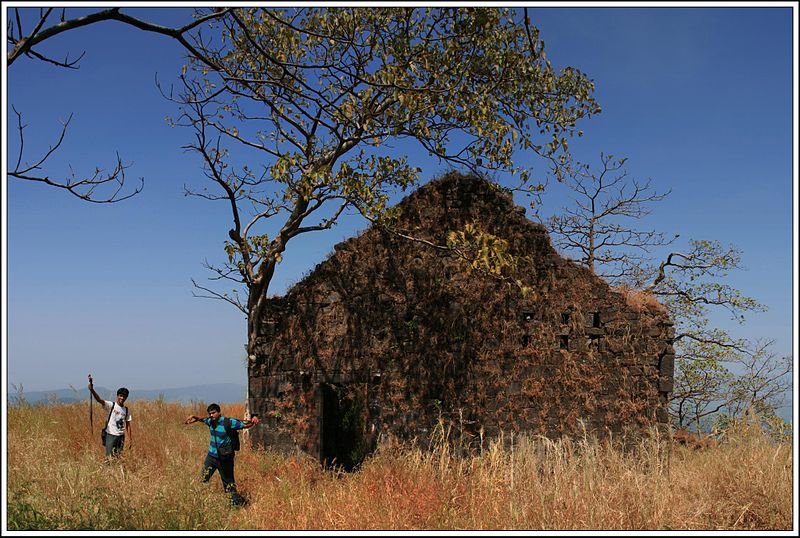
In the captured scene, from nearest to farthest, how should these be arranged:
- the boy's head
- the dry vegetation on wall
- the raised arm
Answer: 1. the dry vegetation on wall
2. the boy's head
3. the raised arm

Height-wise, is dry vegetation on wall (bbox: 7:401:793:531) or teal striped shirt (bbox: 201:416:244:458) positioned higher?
teal striped shirt (bbox: 201:416:244:458)

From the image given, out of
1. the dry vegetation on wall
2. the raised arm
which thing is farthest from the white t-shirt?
the dry vegetation on wall

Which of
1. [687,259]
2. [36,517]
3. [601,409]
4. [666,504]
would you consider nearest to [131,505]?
[36,517]

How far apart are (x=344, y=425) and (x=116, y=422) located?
13.8 feet

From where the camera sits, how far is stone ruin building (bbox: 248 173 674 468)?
38.2 ft

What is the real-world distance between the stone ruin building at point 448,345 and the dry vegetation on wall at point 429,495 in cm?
140

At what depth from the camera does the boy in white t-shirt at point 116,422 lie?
1094cm

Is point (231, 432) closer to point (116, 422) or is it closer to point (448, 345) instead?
point (116, 422)

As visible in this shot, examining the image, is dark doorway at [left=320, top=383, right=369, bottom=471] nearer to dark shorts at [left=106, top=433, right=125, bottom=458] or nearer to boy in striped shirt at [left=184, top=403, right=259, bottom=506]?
boy in striped shirt at [left=184, top=403, right=259, bottom=506]

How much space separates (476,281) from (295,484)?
511 cm

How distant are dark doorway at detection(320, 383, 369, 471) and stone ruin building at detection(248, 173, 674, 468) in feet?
0.09

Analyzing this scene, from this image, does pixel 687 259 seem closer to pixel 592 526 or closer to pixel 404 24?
pixel 404 24

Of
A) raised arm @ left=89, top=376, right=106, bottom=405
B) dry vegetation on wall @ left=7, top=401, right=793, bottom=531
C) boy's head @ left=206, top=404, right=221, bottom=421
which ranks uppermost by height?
raised arm @ left=89, top=376, right=106, bottom=405

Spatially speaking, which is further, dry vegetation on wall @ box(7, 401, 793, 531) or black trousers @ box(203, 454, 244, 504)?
black trousers @ box(203, 454, 244, 504)
